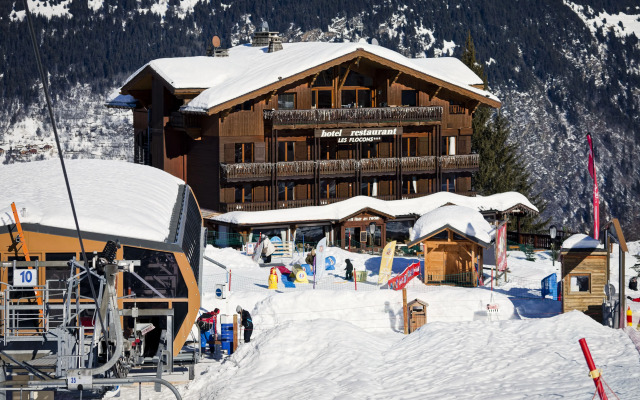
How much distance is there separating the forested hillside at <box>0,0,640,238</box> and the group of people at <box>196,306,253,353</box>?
129529 mm

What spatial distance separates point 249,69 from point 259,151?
189 inches

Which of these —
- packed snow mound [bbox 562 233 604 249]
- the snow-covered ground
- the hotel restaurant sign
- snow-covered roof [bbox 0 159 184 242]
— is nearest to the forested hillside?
the hotel restaurant sign

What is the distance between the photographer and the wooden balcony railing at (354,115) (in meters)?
56.8

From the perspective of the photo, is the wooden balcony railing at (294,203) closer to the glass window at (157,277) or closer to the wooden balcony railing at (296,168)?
the wooden balcony railing at (296,168)

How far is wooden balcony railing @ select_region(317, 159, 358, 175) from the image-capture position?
58.0 meters

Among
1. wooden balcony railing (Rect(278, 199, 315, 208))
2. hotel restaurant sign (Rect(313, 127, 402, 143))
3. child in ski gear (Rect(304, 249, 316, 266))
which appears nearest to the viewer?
child in ski gear (Rect(304, 249, 316, 266))

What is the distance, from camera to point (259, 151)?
187ft

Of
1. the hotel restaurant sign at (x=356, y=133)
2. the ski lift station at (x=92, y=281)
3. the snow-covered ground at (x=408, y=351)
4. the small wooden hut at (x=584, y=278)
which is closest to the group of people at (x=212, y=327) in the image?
the snow-covered ground at (x=408, y=351)

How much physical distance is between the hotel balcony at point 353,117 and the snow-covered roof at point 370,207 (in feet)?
12.6

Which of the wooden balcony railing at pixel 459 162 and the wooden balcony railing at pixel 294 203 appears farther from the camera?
the wooden balcony railing at pixel 459 162

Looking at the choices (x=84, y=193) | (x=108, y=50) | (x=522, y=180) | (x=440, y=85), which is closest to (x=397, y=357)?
(x=84, y=193)

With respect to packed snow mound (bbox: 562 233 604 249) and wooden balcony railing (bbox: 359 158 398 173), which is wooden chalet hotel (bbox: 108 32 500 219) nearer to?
wooden balcony railing (bbox: 359 158 398 173)

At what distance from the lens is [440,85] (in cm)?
6006

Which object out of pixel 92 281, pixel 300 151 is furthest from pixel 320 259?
pixel 300 151
